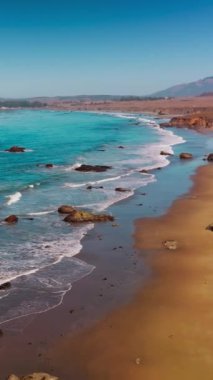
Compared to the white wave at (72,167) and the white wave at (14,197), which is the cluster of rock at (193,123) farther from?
the white wave at (14,197)

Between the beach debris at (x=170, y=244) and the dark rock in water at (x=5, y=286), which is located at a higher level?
the dark rock in water at (x=5, y=286)

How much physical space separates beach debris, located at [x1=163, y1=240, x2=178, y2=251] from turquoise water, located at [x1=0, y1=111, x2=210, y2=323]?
4.63 m

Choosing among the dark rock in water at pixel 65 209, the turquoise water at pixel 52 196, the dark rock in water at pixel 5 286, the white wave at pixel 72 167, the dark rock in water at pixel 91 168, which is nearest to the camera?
the dark rock in water at pixel 5 286

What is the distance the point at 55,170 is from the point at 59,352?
3812cm

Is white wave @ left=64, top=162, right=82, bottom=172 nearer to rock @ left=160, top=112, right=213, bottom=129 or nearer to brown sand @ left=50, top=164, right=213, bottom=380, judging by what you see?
brown sand @ left=50, top=164, right=213, bottom=380

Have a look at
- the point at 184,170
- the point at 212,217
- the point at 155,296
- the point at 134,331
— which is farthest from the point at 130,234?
the point at 184,170

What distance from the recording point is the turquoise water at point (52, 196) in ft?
69.7

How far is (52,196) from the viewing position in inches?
1547

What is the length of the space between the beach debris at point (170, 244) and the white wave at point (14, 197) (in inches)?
561

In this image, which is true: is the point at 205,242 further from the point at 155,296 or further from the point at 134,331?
the point at 134,331

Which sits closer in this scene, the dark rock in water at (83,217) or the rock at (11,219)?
the rock at (11,219)

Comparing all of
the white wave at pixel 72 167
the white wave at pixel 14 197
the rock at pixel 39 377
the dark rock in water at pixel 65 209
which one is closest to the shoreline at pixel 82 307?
the rock at pixel 39 377

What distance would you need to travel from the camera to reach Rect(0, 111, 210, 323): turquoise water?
21250 mm

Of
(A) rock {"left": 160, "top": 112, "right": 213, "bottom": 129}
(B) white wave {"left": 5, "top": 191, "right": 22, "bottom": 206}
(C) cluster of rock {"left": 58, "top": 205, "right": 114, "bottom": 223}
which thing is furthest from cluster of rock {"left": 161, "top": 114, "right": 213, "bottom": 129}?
(C) cluster of rock {"left": 58, "top": 205, "right": 114, "bottom": 223}
